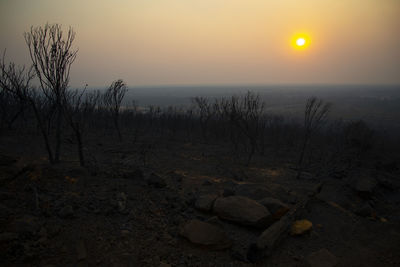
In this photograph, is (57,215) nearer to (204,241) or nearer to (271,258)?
(204,241)

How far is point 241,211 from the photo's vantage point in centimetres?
645

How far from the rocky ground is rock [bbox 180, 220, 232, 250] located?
0.02 meters

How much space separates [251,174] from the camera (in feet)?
42.5

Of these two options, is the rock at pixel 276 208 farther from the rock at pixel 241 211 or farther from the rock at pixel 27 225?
the rock at pixel 27 225

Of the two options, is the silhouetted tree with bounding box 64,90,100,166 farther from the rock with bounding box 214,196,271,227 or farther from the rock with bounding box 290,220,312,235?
the rock with bounding box 290,220,312,235

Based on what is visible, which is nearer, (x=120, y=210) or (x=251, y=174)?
(x=120, y=210)

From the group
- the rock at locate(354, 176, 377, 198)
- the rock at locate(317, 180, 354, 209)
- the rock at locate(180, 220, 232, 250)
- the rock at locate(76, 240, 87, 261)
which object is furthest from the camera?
the rock at locate(354, 176, 377, 198)

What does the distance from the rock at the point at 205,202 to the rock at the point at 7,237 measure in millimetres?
4383

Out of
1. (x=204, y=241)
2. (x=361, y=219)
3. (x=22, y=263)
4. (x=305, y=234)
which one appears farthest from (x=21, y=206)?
(x=361, y=219)

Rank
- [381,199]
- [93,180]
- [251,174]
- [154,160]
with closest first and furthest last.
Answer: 1. [93,180]
2. [381,199]
3. [251,174]
4. [154,160]

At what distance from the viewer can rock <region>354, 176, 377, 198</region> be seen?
10.1 meters

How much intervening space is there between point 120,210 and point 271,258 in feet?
13.1

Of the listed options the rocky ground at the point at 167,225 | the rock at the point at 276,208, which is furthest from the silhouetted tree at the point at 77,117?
the rock at the point at 276,208

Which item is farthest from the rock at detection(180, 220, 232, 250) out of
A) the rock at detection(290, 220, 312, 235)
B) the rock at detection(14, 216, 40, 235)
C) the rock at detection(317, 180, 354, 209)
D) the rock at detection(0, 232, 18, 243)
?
the rock at detection(317, 180, 354, 209)
